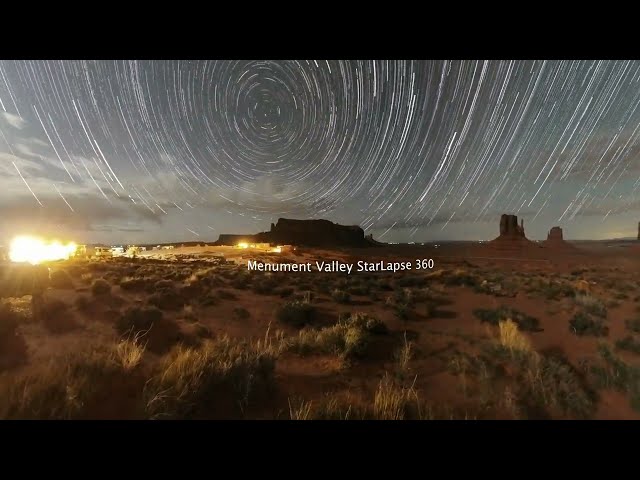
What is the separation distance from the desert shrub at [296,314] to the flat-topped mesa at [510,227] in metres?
6.77

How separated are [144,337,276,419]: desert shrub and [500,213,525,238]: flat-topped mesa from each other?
338 inches

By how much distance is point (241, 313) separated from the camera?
701 cm

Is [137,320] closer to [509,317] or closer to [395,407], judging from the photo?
[395,407]

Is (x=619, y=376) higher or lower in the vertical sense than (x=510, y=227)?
lower

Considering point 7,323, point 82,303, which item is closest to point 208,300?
point 82,303

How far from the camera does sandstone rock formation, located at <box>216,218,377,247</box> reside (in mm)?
8048

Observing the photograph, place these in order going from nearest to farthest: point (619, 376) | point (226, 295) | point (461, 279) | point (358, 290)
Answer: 1. point (619, 376)
2. point (226, 295)
3. point (358, 290)
4. point (461, 279)

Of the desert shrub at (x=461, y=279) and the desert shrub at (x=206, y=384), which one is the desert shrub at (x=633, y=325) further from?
the desert shrub at (x=206, y=384)

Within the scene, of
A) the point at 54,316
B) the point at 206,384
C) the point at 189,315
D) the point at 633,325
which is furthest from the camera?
the point at 189,315

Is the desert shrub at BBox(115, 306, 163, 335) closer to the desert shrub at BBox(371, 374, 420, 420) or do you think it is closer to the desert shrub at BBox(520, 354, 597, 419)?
the desert shrub at BBox(371, 374, 420, 420)

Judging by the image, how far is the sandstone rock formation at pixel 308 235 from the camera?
8048mm

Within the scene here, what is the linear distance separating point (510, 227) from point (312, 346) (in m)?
8.36
